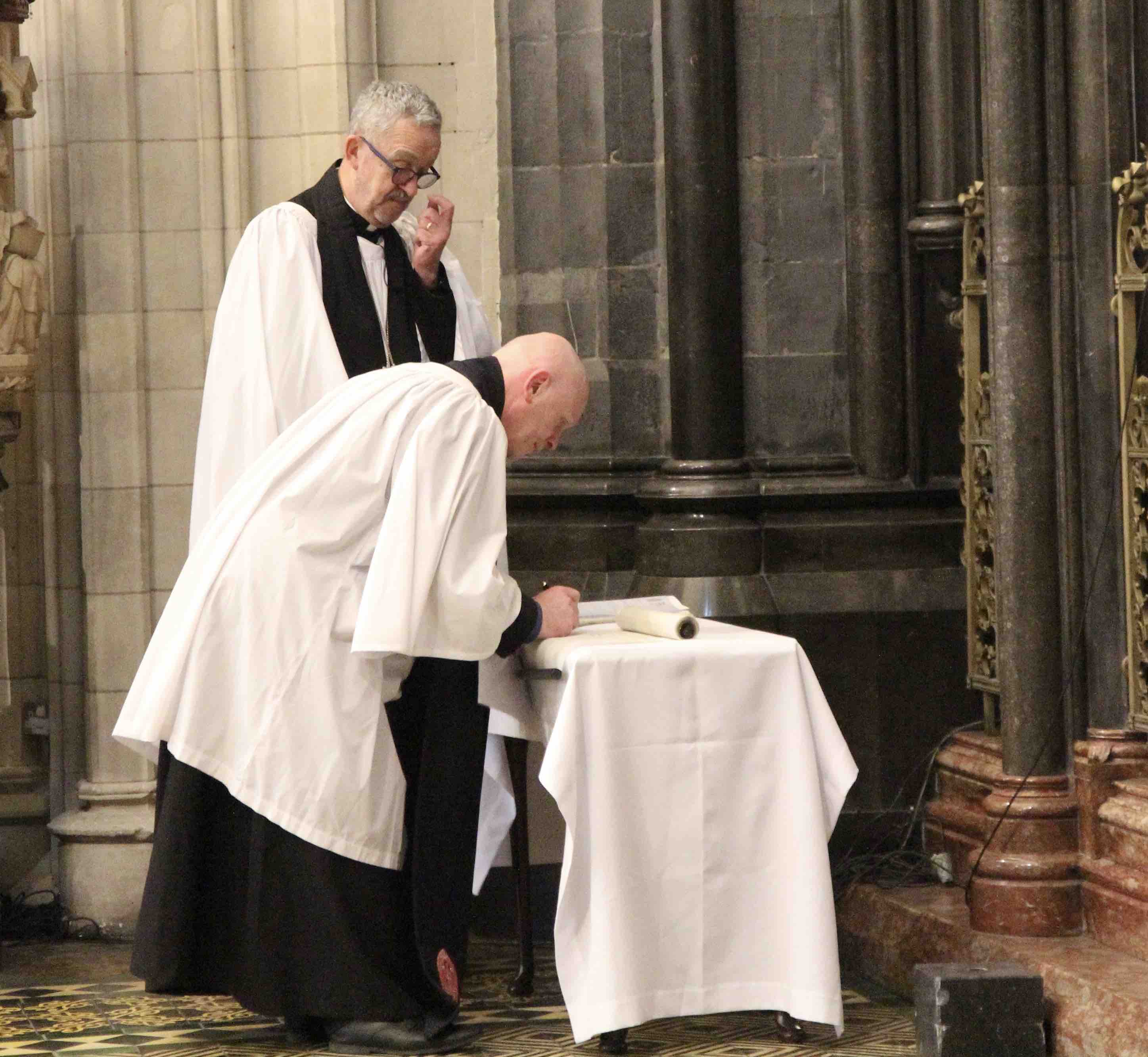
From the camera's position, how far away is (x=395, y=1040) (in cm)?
444

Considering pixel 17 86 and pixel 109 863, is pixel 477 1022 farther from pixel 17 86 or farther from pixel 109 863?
pixel 17 86

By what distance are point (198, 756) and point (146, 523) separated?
190cm

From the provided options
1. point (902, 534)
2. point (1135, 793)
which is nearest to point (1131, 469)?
point (1135, 793)

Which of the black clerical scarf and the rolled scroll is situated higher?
the black clerical scarf

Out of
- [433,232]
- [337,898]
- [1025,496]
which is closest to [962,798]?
[1025,496]

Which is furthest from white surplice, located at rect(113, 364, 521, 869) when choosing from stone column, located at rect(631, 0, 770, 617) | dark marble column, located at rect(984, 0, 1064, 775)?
stone column, located at rect(631, 0, 770, 617)

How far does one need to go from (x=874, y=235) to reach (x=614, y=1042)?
2.45m

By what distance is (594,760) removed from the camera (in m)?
4.28

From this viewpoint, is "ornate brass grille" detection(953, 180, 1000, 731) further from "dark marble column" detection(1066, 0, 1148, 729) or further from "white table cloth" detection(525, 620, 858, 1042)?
"white table cloth" detection(525, 620, 858, 1042)

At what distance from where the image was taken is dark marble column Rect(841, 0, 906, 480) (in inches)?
228

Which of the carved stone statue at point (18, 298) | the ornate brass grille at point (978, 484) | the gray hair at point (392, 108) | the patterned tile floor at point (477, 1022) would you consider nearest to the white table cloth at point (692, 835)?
the patterned tile floor at point (477, 1022)

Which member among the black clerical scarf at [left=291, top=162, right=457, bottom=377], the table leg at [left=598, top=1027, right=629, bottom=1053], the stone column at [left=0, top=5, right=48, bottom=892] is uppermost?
the black clerical scarf at [left=291, top=162, right=457, bottom=377]

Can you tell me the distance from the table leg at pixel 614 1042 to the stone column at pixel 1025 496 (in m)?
0.97

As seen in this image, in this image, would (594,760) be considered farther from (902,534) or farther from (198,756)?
(902,534)
